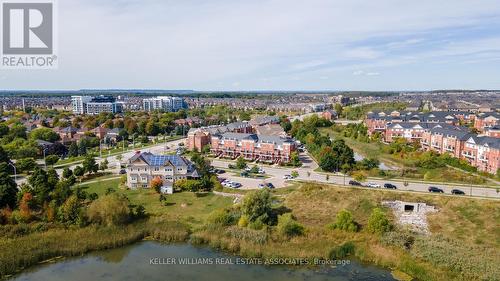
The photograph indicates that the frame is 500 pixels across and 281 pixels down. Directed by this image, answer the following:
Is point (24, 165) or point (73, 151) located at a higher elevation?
point (73, 151)

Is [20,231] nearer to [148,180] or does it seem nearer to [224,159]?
[148,180]

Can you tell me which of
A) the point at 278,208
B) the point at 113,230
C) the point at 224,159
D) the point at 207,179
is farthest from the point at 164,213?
the point at 224,159

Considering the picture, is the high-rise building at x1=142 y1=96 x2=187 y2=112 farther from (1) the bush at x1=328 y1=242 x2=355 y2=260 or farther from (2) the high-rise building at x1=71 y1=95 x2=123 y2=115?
(1) the bush at x1=328 y1=242 x2=355 y2=260

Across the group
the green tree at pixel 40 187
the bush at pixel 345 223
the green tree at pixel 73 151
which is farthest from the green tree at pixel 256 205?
the green tree at pixel 73 151

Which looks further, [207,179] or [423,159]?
[423,159]

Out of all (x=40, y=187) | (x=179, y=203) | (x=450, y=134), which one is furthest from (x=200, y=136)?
(x=450, y=134)

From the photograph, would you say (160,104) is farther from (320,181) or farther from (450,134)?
(320,181)

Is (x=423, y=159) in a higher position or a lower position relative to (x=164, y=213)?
higher
